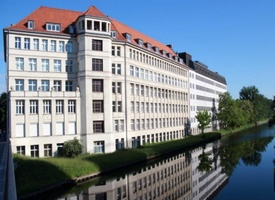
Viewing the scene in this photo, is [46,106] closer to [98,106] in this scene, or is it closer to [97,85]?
[98,106]

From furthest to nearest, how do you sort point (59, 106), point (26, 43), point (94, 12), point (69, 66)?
point (69, 66) < point (94, 12) < point (26, 43) < point (59, 106)

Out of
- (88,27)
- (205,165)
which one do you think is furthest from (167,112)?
(88,27)

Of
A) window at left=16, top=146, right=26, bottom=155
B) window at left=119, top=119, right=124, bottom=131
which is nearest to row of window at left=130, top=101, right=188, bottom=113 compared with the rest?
window at left=119, top=119, right=124, bottom=131

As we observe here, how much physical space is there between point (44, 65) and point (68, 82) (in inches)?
167

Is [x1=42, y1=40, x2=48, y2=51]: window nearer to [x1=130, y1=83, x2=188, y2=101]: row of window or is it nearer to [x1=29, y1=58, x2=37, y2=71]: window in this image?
[x1=29, y1=58, x2=37, y2=71]: window

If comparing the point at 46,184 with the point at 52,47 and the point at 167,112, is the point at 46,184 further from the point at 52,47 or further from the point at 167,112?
the point at 167,112

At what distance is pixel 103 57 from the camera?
45344 millimetres

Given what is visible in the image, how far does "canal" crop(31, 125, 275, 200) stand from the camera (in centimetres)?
2858

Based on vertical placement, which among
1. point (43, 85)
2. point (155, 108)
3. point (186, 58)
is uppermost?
point (186, 58)

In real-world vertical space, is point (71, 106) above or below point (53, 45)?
below

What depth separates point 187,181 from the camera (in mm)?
35719

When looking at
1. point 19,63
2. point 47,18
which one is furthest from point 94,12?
point 19,63

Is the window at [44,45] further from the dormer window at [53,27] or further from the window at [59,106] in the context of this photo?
the window at [59,106]

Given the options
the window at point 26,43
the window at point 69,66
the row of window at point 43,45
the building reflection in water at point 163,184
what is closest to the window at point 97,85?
the window at point 69,66
